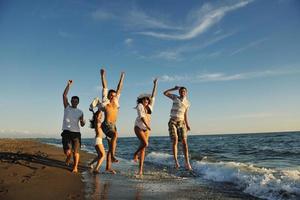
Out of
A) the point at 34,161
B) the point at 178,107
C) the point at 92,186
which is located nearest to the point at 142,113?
the point at 178,107

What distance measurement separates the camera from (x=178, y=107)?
8.84 meters

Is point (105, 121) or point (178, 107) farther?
point (178, 107)

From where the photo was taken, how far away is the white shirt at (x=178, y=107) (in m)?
8.84

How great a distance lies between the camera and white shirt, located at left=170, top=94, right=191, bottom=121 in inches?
348

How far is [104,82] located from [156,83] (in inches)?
62.6

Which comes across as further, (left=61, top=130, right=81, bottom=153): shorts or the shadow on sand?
the shadow on sand

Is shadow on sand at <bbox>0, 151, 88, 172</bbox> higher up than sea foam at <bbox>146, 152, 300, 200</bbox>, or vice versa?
shadow on sand at <bbox>0, 151, 88, 172</bbox>

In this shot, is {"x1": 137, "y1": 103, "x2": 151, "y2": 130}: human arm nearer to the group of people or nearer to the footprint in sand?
the group of people

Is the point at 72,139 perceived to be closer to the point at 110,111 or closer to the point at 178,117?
the point at 110,111

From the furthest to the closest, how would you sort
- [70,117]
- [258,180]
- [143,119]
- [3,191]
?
1. [70,117]
2. [143,119]
3. [258,180]
4. [3,191]

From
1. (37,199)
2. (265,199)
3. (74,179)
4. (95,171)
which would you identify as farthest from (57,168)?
(265,199)

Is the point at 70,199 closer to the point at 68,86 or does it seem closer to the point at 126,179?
the point at 126,179

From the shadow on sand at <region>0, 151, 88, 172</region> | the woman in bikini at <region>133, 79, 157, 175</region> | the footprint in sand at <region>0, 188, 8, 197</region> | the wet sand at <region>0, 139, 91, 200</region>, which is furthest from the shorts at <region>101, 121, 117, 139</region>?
the footprint in sand at <region>0, 188, 8, 197</region>

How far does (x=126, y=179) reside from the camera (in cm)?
738
